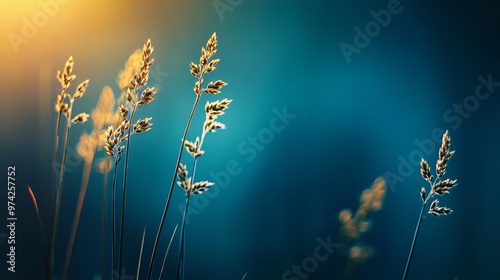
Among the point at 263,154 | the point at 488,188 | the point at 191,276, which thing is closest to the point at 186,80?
the point at 263,154

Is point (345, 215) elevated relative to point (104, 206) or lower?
lower

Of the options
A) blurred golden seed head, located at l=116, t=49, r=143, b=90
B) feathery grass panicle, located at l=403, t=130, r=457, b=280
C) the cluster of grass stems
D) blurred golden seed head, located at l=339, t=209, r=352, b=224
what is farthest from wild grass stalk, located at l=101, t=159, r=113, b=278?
feathery grass panicle, located at l=403, t=130, r=457, b=280

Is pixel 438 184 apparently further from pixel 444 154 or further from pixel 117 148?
pixel 117 148

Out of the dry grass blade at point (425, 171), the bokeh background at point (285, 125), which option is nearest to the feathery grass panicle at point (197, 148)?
the bokeh background at point (285, 125)

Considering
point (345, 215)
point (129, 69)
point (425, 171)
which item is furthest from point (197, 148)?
point (425, 171)

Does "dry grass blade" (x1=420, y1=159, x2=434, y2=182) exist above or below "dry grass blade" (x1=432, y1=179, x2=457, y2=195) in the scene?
above

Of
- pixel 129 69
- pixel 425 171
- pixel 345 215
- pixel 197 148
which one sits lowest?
pixel 345 215

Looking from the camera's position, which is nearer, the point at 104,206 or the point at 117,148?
the point at 117,148

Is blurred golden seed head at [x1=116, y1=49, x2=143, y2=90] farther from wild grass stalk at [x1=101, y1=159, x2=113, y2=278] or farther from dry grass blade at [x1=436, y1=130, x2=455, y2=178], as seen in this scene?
dry grass blade at [x1=436, y1=130, x2=455, y2=178]
